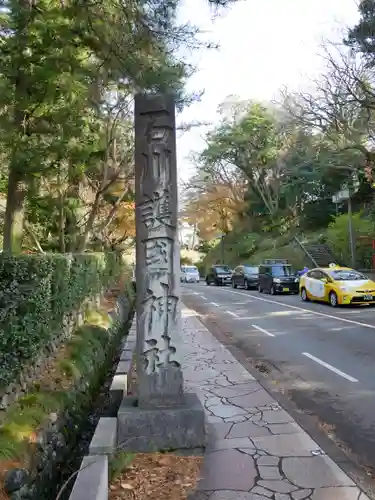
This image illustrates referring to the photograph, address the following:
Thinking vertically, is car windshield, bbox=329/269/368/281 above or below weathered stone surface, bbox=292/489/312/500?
above

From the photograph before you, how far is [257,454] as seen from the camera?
4609 millimetres

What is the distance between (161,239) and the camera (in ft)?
16.7

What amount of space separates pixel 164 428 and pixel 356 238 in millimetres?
28628

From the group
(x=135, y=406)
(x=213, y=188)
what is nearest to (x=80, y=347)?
(x=135, y=406)

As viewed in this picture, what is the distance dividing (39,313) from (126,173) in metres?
10.7

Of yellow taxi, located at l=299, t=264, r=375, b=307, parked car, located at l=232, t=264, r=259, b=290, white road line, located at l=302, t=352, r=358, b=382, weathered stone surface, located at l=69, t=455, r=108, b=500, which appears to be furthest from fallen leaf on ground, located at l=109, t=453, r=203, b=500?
parked car, located at l=232, t=264, r=259, b=290

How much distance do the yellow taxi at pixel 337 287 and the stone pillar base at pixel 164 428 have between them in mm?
12932

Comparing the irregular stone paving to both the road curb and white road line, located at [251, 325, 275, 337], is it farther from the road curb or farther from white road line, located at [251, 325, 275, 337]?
white road line, located at [251, 325, 275, 337]

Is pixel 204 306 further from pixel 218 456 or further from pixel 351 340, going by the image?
pixel 218 456

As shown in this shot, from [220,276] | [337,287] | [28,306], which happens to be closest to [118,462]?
[28,306]

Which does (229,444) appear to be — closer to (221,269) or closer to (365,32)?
(365,32)

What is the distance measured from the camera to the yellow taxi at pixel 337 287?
16.6 meters

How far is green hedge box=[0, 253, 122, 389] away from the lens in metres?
4.96

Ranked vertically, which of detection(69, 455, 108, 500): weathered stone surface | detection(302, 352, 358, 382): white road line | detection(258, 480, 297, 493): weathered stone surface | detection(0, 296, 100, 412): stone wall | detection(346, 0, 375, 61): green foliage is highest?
detection(346, 0, 375, 61): green foliage
